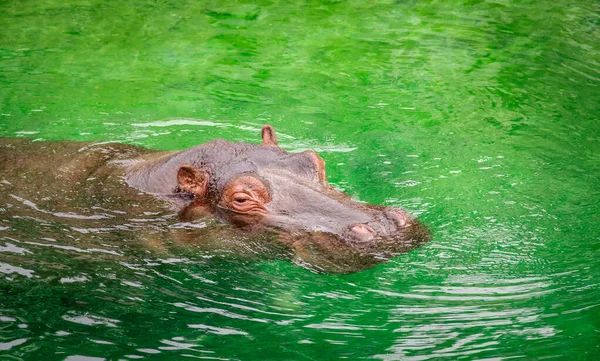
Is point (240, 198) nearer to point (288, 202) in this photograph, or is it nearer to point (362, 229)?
point (288, 202)

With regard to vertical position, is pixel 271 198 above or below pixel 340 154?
above

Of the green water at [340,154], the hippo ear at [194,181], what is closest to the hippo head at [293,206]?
the hippo ear at [194,181]

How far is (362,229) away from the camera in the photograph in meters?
5.23

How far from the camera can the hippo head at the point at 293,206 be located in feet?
17.3

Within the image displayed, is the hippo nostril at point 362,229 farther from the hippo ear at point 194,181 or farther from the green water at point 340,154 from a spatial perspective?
the hippo ear at point 194,181

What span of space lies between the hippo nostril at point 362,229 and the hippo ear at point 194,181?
4.31 feet

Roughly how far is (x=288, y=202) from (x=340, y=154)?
2220 mm

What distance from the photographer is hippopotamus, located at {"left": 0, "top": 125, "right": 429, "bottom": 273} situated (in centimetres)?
530

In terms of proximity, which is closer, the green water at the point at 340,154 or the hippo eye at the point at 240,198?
the green water at the point at 340,154

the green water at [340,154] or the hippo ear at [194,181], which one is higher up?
the hippo ear at [194,181]

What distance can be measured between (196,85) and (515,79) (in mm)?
3543

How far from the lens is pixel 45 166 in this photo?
662 centimetres

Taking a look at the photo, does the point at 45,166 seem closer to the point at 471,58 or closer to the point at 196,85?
the point at 196,85

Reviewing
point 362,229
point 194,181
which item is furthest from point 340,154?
point 362,229
